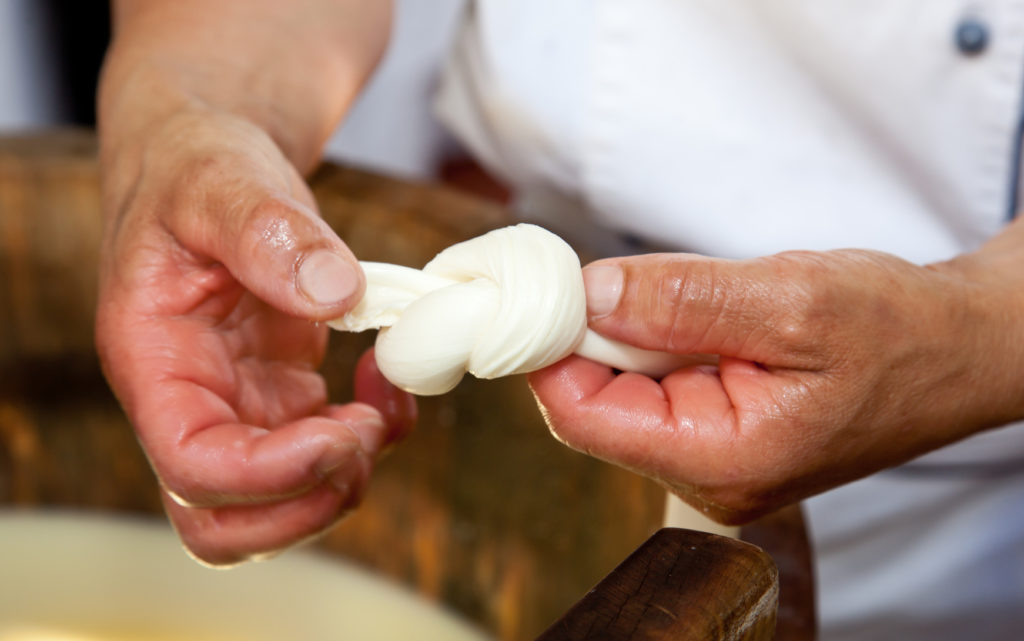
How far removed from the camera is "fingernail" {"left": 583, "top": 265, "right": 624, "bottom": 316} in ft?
1.65

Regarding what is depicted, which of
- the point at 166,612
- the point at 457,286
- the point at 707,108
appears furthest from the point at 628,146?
the point at 166,612

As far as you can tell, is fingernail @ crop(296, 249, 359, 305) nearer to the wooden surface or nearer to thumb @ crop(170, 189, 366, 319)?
thumb @ crop(170, 189, 366, 319)

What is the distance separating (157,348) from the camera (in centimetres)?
60

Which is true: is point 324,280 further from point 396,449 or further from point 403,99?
point 403,99

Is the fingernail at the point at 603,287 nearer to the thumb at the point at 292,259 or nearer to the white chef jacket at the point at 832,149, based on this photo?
the thumb at the point at 292,259

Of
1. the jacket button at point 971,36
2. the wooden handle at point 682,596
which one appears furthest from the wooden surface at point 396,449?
the jacket button at point 971,36

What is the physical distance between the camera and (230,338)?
2.15ft

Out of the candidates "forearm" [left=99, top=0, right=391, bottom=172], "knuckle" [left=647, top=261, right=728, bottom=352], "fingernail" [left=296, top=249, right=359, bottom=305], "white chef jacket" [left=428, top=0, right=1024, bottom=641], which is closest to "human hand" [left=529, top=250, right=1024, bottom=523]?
"knuckle" [left=647, top=261, right=728, bottom=352]

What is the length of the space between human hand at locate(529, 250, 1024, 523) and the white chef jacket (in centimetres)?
26

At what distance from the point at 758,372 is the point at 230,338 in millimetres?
356

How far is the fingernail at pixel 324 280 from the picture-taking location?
1.66ft

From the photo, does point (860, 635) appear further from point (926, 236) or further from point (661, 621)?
point (661, 621)

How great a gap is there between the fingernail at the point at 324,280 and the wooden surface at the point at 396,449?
228mm

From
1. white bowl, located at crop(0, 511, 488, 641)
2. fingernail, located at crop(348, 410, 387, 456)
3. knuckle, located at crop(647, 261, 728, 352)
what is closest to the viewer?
knuckle, located at crop(647, 261, 728, 352)
